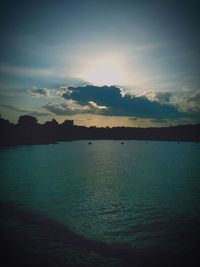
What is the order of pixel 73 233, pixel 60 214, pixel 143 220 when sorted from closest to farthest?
pixel 73 233
pixel 143 220
pixel 60 214

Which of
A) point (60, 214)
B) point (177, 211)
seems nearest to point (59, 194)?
point (60, 214)

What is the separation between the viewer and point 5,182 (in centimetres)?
6153

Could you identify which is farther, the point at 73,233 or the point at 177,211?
the point at 177,211

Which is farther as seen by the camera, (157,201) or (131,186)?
(131,186)

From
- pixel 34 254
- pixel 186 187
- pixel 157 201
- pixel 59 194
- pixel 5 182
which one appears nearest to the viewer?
pixel 34 254

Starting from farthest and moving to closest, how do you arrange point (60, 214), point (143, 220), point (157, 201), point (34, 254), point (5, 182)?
point (5, 182) < point (157, 201) < point (60, 214) < point (143, 220) < point (34, 254)

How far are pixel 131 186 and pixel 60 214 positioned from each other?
28.1 metres

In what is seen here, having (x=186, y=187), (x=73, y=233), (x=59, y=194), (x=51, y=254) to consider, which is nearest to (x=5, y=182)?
(x=59, y=194)

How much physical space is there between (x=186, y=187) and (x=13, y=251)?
4553 centimetres

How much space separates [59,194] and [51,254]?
26789mm

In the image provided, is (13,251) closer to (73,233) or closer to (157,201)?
(73,233)

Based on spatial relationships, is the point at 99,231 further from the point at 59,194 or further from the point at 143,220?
the point at 59,194

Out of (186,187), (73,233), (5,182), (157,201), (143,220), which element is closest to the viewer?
(73,233)

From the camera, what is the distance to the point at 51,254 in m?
23.5
